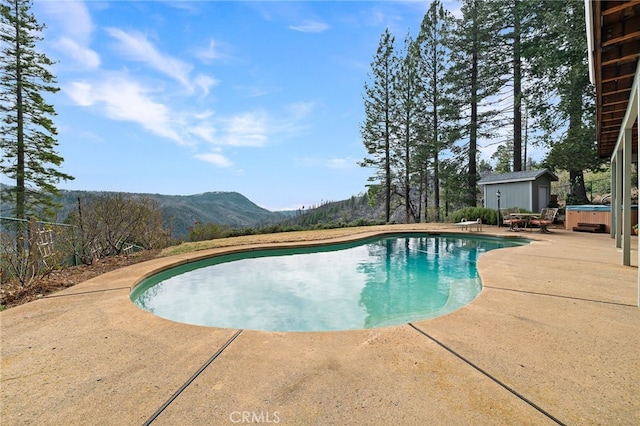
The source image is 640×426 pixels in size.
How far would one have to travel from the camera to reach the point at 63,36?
20.4ft

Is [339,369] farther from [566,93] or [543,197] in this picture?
[543,197]

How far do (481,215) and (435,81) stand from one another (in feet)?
30.8

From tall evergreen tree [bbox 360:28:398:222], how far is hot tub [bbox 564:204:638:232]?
9.27 metres

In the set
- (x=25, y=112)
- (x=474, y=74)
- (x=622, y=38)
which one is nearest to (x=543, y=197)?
(x=474, y=74)

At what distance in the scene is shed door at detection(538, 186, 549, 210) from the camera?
42.5 ft

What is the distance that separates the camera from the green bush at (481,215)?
1184 centimetres

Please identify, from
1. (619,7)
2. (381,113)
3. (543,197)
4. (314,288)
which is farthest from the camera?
(381,113)

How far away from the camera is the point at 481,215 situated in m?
12.0

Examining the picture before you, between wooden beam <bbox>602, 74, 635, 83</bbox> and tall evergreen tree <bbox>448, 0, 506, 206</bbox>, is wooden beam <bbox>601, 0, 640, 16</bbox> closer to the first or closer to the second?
wooden beam <bbox>602, 74, 635, 83</bbox>

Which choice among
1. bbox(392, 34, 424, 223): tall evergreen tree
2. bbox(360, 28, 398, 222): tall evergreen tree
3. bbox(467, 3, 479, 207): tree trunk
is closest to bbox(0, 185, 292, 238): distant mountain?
bbox(360, 28, 398, 222): tall evergreen tree

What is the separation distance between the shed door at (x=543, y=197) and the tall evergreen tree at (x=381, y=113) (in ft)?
25.1

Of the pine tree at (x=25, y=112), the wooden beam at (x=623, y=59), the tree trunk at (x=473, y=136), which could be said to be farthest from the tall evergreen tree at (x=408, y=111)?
the pine tree at (x=25, y=112)

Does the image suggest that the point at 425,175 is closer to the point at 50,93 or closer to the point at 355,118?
the point at 355,118

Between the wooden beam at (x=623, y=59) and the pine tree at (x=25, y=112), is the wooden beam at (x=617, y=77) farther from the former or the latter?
the pine tree at (x=25, y=112)
